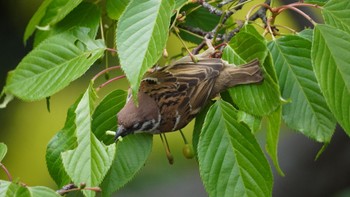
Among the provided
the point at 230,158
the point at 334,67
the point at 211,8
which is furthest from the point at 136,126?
the point at 334,67

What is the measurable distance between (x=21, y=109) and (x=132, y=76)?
144 inches

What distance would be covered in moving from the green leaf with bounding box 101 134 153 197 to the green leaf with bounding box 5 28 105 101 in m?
0.20

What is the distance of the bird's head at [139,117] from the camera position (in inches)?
64.7

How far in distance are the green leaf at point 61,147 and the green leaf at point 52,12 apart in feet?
0.77

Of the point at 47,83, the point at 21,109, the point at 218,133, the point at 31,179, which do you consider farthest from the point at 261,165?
the point at 21,109

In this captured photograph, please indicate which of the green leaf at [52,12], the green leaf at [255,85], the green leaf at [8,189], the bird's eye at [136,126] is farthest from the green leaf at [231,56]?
the green leaf at [8,189]

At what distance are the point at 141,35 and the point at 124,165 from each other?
12.9 inches

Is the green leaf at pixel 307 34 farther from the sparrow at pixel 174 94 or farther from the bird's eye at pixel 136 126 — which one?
the bird's eye at pixel 136 126

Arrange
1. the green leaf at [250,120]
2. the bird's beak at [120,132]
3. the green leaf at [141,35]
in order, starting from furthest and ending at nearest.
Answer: the bird's beak at [120,132] → the green leaf at [250,120] → the green leaf at [141,35]

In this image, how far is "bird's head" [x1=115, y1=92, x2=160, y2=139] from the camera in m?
1.64

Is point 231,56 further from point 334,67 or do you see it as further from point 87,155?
point 87,155

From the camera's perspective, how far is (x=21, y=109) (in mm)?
4965

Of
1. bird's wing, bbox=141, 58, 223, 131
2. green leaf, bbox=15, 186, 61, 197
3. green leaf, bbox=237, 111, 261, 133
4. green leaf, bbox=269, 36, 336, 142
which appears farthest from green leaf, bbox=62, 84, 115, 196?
green leaf, bbox=269, 36, 336, 142

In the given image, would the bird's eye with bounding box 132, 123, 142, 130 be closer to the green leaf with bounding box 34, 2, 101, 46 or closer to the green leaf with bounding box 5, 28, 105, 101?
the green leaf with bounding box 5, 28, 105, 101
